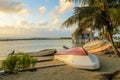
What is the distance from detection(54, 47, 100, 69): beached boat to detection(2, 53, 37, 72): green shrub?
95.2 inches

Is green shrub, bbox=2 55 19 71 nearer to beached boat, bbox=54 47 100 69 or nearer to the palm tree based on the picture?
beached boat, bbox=54 47 100 69

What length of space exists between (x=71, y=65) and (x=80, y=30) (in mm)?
6021

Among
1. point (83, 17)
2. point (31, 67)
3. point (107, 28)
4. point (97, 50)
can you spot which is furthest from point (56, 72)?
point (97, 50)

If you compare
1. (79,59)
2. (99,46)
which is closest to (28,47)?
(99,46)

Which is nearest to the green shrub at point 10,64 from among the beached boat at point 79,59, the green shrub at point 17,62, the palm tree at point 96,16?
the green shrub at point 17,62

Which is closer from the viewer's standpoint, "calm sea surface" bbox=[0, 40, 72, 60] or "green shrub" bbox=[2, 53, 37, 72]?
"green shrub" bbox=[2, 53, 37, 72]

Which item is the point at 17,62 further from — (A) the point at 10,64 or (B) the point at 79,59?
(B) the point at 79,59

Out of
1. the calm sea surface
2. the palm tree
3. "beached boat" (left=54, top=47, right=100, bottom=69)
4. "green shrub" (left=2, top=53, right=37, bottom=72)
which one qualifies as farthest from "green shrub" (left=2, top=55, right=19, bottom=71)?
the calm sea surface

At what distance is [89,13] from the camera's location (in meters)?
17.4

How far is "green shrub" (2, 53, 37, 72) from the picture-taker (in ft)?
36.5

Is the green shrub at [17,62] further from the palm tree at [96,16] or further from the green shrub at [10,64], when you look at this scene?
the palm tree at [96,16]

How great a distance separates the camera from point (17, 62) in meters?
11.5

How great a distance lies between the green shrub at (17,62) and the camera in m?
11.1

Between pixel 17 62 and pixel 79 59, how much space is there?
11.8 ft
